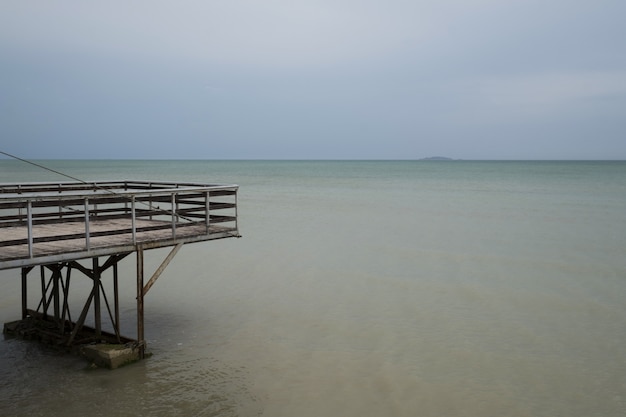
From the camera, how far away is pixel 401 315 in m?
13.5

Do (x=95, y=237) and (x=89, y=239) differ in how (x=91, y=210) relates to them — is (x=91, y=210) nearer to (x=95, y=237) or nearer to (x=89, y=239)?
(x=95, y=237)

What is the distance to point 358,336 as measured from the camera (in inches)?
477

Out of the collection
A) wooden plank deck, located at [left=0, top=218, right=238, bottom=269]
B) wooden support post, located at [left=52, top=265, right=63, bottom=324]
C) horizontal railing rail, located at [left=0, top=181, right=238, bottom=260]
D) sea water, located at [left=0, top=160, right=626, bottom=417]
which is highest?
horizontal railing rail, located at [left=0, top=181, right=238, bottom=260]

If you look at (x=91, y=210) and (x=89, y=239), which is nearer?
(x=89, y=239)

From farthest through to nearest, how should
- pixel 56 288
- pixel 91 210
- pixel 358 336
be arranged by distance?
pixel 358 336 → pixel 91 210 → pixel 56 288

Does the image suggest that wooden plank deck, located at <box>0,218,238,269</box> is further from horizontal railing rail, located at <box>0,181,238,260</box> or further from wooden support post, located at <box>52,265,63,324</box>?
wooden support post, located at <box>52,265,63,324</box>

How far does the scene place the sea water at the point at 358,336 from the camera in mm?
9203

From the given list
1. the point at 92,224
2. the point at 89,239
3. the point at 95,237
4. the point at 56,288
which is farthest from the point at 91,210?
the point at 89,239

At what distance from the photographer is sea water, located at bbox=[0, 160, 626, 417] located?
30.2 feet

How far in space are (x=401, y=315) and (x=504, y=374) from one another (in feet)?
11.5

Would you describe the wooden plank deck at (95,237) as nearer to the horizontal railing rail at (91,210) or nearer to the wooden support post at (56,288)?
the horizontal railing rail at (91,210)

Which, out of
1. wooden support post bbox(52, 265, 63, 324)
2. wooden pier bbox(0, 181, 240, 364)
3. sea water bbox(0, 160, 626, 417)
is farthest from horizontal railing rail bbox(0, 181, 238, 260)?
sea water bbox(0, 160, 626, 417)

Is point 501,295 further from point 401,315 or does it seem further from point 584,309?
point 401,315

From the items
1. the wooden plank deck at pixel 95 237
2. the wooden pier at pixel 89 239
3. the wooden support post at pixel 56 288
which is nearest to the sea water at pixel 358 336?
the wooden pier at pixel 89 239
